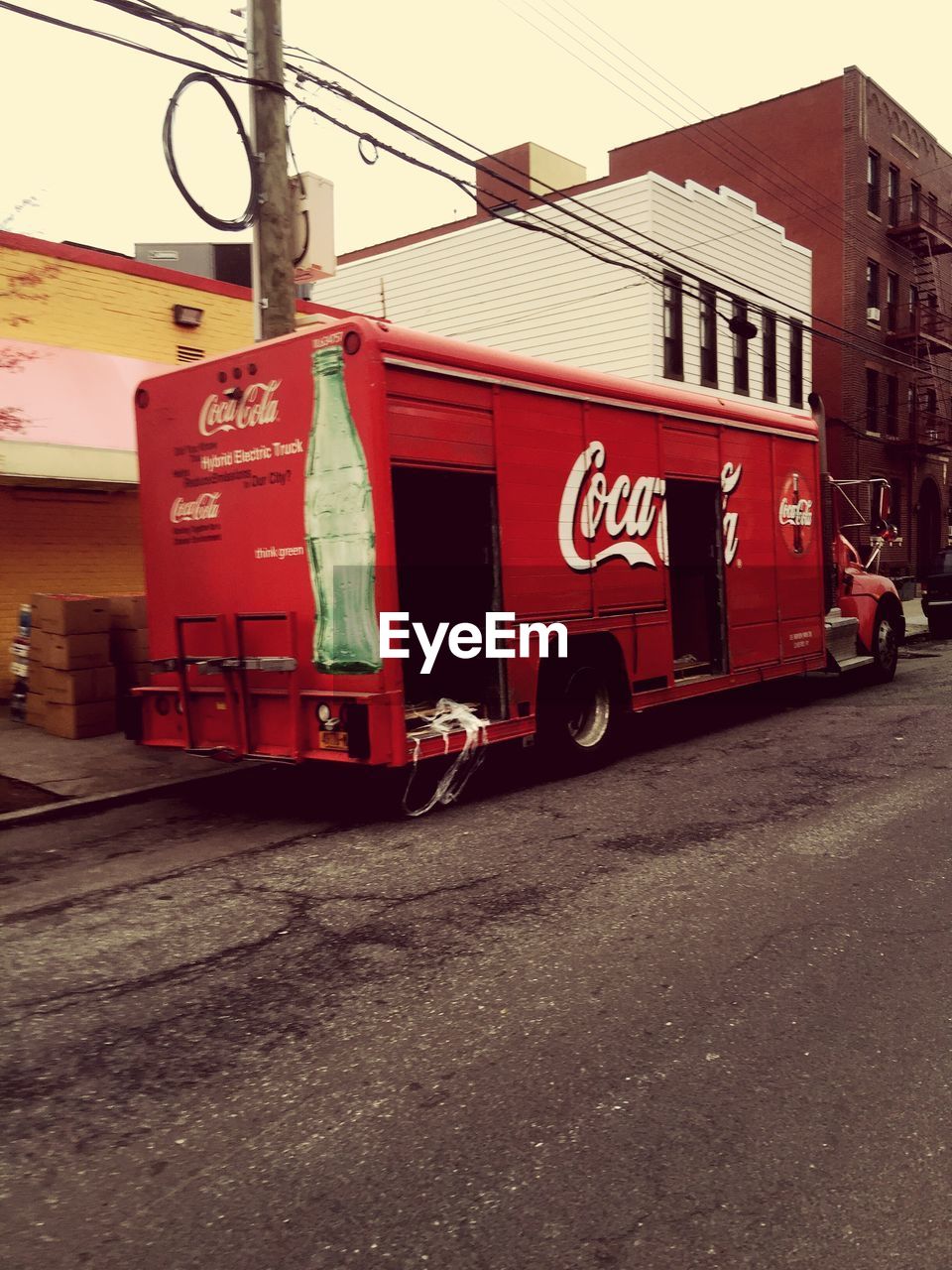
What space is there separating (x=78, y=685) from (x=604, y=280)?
15.1m

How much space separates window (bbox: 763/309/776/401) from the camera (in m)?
25.5

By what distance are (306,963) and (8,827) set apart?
12.6ft

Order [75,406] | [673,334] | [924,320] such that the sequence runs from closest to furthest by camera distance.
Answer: [75,406] < [673,334] < [924,320]

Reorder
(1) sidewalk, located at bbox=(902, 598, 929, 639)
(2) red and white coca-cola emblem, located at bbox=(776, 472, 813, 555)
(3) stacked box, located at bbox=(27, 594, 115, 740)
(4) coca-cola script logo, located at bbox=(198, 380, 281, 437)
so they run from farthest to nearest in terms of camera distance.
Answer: (1) sidewalk, located at bbox=(902, 598, 929, 639) → (2) red and white coca-cola emblem, located at bbox=(776, 472, 813, 555) → (3) stacked box, located at bbox=(27, 594, 115, 740) → (4) coca-cola script logo, located at bbox=(198, 380, 281, 437)

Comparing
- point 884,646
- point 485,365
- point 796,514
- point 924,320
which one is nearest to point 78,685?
point 485,365

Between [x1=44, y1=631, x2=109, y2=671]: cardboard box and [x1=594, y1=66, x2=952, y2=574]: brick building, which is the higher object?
[x1=594, y1=66, x2=952, y2=574]: brick building

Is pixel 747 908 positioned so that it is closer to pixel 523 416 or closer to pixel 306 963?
pixel 306 963

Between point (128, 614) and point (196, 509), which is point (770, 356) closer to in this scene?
point (128, 614)

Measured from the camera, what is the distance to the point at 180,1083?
3570mm

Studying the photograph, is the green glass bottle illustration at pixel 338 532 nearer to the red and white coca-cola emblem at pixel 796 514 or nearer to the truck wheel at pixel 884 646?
the red and white coca-cola emblem at pixel 796 514

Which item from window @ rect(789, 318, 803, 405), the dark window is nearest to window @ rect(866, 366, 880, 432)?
window @ rect(789, 318, 803, 405)

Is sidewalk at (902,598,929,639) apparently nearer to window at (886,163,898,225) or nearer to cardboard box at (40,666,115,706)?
window at (886,163,898,225)

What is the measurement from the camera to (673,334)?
22.2 m

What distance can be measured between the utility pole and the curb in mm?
3782
